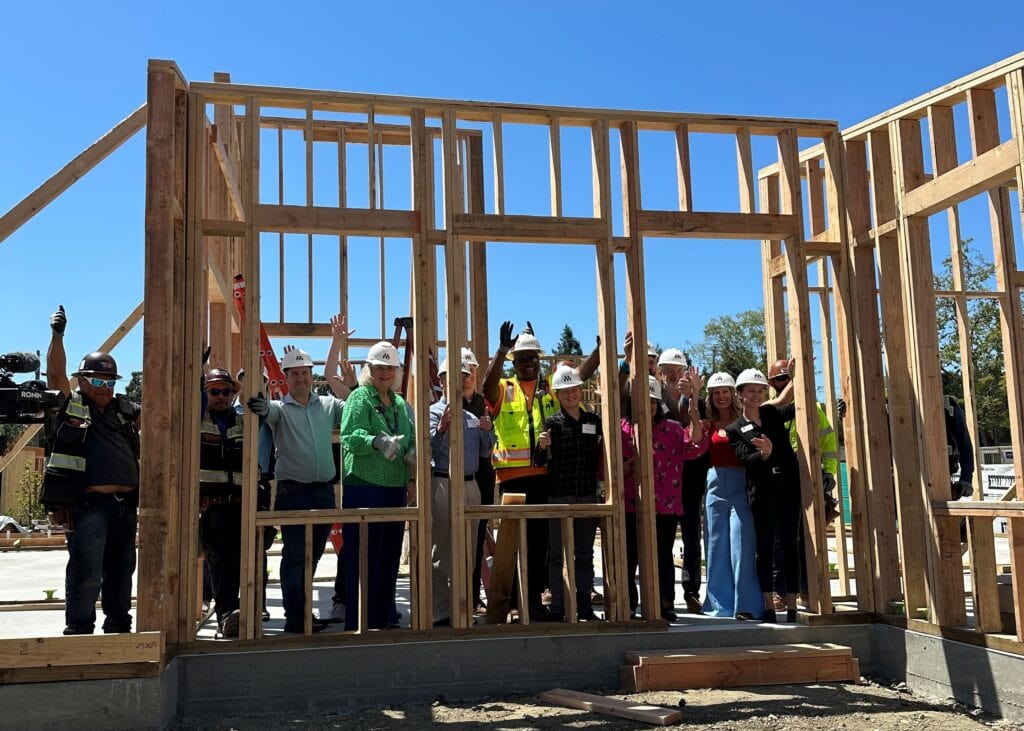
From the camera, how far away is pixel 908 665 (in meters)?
6.63

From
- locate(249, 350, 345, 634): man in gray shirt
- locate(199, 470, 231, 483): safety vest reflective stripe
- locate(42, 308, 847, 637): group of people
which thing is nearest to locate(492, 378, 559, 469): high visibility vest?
locate(42, 308, 847, 637): group of people

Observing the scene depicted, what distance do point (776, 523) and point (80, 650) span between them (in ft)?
16.0

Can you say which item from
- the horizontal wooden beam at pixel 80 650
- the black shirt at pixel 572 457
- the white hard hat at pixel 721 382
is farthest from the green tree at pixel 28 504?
the white hard hat at pixel 721 382

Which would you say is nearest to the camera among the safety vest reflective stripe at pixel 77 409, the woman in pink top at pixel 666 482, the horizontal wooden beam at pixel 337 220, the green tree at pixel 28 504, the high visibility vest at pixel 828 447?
the safety vest reflective stripe at pixel 77 409

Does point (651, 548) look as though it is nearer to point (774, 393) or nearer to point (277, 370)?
point (774, 393)

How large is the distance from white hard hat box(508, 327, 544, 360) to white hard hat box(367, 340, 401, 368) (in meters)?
0.87

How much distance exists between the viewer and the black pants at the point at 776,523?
7145mm

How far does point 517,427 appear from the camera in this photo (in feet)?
23.4

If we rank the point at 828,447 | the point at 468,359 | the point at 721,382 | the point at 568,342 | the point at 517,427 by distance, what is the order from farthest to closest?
the point at 568,342 < the point at 828,447 < the point at 721,382 < the point at 468,359 < the point at 517,427

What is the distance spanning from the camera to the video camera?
546cm

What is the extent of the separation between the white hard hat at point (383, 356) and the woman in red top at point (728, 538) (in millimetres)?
2611

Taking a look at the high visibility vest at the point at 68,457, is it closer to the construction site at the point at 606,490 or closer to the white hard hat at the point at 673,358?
the construction site at the point at 606,490

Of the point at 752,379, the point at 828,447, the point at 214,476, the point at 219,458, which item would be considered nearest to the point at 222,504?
the point at 214,476

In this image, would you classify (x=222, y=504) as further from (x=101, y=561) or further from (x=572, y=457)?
(x=572, y=457)
